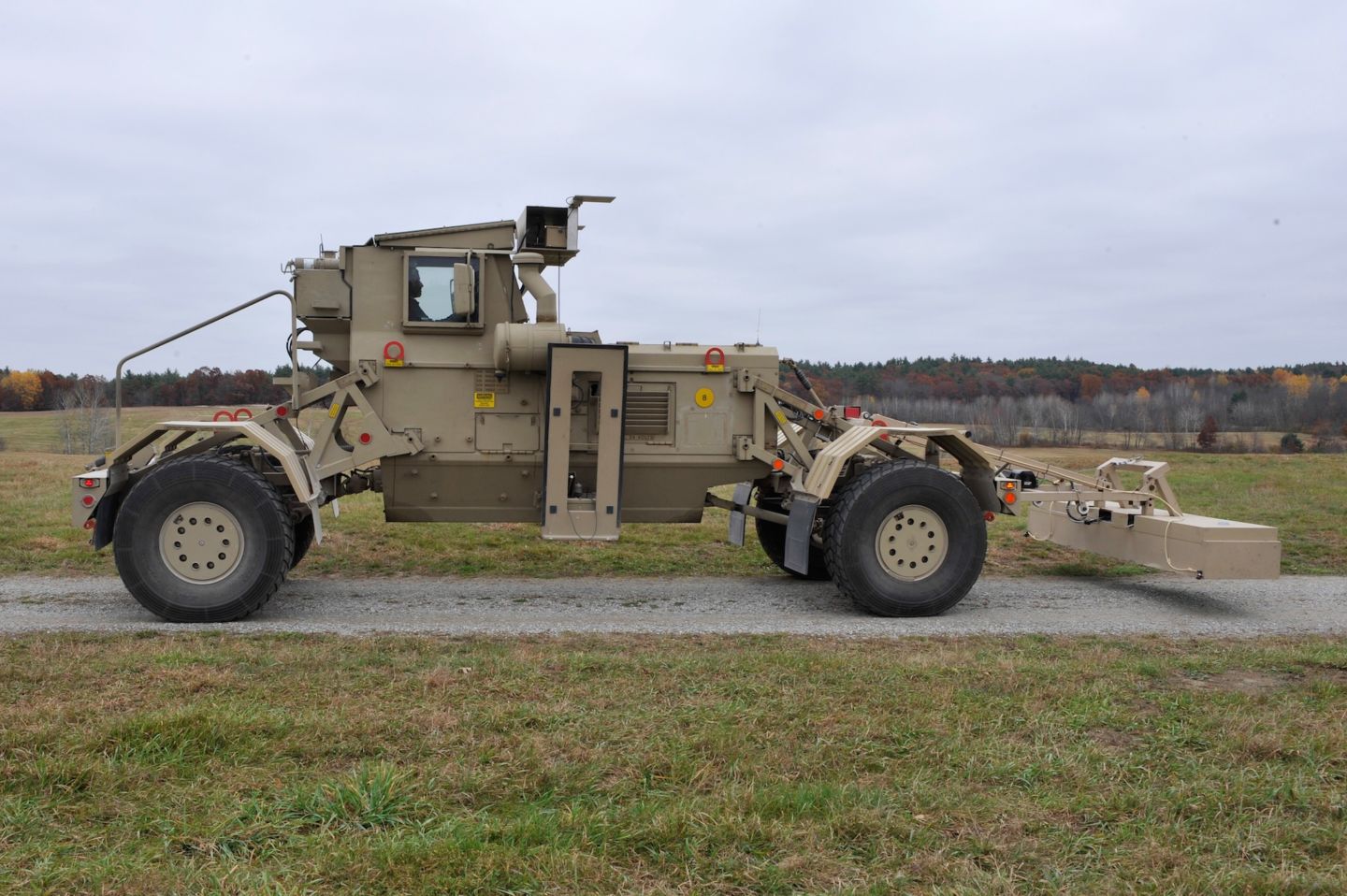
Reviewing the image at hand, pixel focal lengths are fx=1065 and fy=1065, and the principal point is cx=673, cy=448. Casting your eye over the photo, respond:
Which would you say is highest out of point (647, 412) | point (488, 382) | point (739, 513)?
point (488, 382)

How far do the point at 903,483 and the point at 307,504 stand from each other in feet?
14.8

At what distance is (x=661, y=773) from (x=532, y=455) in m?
4.92

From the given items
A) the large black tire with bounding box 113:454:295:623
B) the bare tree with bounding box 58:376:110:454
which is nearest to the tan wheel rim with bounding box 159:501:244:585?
the large black tire with bounding box 113:454:295:623

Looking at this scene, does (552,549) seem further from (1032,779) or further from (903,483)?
(1032,779)

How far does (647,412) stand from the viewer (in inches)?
351

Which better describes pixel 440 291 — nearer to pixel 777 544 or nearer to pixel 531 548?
pixel 531 548

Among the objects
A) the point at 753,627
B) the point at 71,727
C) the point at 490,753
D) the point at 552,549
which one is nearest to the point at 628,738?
the point at 490,753

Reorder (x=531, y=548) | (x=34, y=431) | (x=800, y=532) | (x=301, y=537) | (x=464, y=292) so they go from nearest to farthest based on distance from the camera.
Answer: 1. (x=800, y=532)
2. (x=464, y=292)
3. (x=301, y=537)
4. (x=531, y=548)
5. (x=34, y=431)

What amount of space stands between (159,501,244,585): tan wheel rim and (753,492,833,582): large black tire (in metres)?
4.50

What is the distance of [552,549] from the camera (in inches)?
452

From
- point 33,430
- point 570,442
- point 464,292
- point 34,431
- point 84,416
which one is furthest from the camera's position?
point 33,430

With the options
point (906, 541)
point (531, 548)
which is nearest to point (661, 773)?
point (906, 541)

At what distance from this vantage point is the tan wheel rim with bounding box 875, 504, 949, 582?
27.2ft

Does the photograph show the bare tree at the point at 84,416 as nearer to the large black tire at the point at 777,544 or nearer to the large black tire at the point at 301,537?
the large black tire at the point at 301,537
